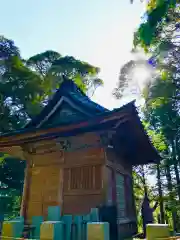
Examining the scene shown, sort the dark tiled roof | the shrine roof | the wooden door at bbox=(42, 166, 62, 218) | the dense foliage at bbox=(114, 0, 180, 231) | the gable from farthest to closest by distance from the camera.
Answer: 1. the dense foliage at bbox=(114, 0, 180, 231)
2. the gable
3. the dark tiled roof
4. the wooden door at bbox=(42, 166, 62, 218)
5. the shrine roof

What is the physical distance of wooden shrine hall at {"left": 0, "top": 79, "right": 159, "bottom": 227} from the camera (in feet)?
20.5

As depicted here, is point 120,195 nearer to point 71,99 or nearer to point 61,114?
point 61,114

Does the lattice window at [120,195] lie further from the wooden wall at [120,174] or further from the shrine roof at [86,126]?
the shrine roof at [86,126]

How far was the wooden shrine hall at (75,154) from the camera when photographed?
20.5ft

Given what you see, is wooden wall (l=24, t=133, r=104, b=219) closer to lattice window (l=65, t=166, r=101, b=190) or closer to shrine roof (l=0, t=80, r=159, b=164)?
lattice window (l=65, t=166, r=101, b=190)

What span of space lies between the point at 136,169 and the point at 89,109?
12938 millimetres

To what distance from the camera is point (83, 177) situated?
703 centimetres

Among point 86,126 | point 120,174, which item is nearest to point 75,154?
point 86,126

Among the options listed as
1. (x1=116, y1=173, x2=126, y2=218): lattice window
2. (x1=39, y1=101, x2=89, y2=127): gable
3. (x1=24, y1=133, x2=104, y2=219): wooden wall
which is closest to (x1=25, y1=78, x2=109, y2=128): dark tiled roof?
(x1=39, y1=101, x2=89, y2=127): gable

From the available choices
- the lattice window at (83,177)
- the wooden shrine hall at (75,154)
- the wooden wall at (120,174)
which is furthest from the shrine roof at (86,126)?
the lattice window at (83,177)

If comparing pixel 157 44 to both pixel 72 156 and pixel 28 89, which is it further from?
pixel 28 89

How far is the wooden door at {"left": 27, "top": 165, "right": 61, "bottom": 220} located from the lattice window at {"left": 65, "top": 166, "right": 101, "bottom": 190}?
403 millimetres

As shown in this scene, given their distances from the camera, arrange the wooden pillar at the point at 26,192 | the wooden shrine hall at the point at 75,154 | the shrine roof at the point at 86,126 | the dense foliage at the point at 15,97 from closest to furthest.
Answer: the shrine roof at the point at 86,126 → the wooden shrine hall at the point at 75,154 → the wooden pillar at the point at 26,192 → the dense foliage at the point at 15,97

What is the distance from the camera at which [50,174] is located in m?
7.47
